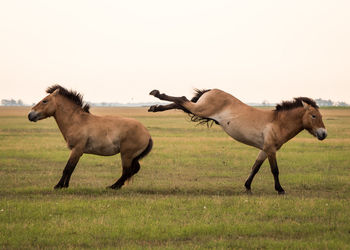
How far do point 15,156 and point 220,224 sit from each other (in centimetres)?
1352

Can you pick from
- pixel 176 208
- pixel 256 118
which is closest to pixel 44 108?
pixel 176 208

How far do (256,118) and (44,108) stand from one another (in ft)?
16.4

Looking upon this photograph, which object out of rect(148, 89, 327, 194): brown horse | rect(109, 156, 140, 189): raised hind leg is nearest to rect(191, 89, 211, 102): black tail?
rect(148, 89, 327, 194): brown horse

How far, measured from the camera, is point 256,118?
1149 centimetres

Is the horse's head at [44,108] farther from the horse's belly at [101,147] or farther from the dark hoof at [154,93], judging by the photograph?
the dark hoof at [154,93]

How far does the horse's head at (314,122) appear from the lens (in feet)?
36.8

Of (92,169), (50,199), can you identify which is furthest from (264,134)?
(92,169)

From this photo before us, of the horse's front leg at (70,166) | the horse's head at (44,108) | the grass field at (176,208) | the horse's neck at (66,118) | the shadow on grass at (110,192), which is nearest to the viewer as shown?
the grass field at (176,208)

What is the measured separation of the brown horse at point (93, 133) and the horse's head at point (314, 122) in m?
3.79

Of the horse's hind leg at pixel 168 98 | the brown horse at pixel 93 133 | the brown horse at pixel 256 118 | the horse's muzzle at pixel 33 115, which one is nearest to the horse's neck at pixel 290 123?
the brown horse at pixel 256 118

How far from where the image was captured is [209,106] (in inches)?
456

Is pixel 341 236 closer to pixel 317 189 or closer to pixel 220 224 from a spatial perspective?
pixel 220 224

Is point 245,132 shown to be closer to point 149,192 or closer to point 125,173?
point 149,192

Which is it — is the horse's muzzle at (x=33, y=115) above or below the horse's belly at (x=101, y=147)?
above
